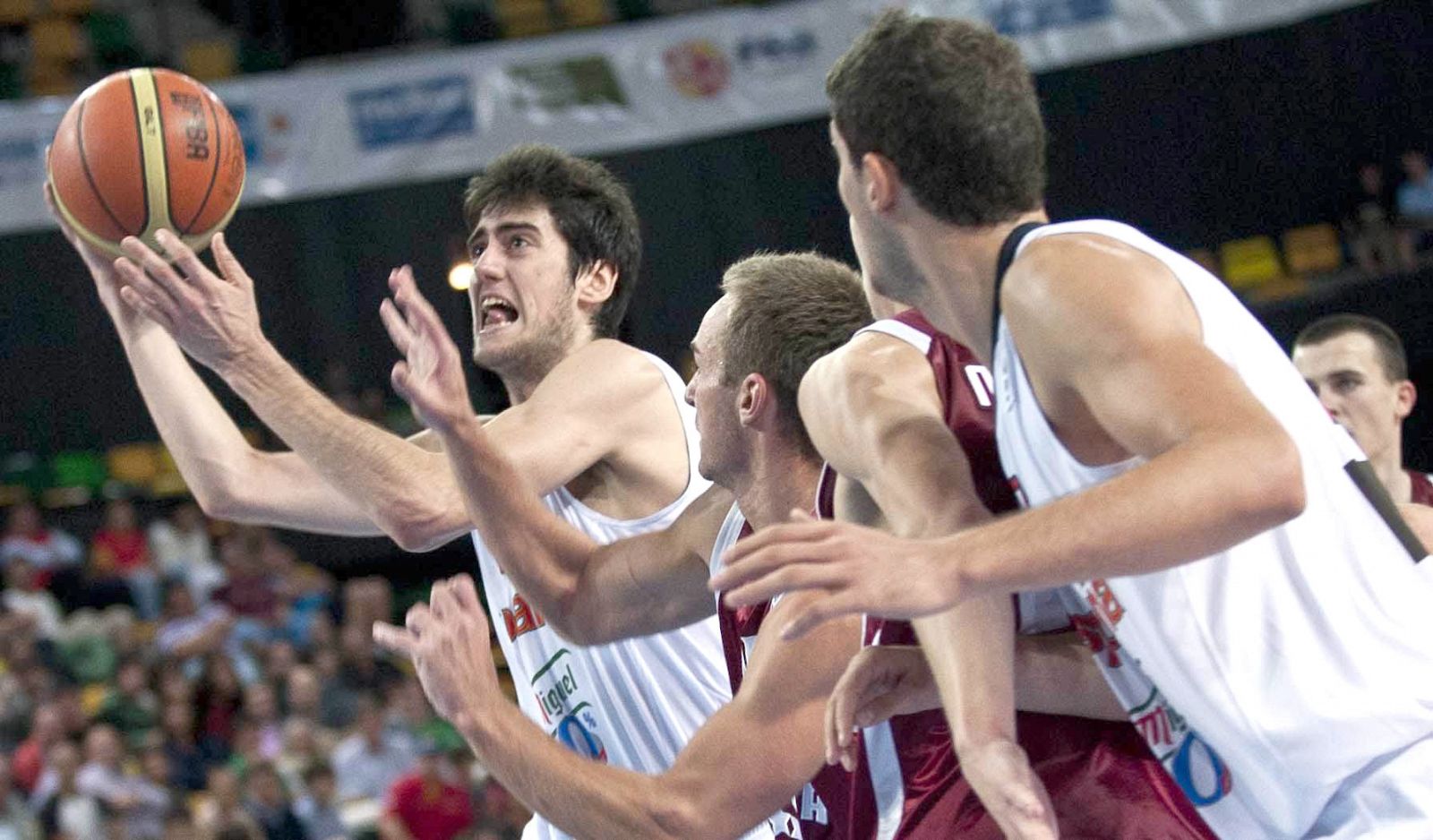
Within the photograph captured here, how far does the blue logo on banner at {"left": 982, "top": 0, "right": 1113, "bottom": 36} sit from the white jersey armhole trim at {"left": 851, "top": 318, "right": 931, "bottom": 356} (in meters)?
Result: 11.8

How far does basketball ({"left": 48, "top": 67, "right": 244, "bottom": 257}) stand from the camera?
4180mm

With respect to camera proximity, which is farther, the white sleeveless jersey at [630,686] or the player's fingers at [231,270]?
the white sleeveless jersey at [630,686]

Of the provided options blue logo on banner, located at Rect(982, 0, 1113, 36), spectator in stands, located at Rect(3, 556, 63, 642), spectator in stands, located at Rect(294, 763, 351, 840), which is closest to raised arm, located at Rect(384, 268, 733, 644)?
spectator in stands, located at Rect(294, 763, 351, 840)

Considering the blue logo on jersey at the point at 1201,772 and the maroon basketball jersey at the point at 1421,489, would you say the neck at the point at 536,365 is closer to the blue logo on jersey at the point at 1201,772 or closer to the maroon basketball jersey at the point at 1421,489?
the blue logo on jersey at the point at 1201,772

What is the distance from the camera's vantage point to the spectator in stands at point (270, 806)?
8836 mm

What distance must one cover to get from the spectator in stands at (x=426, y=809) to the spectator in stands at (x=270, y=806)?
0.47 m

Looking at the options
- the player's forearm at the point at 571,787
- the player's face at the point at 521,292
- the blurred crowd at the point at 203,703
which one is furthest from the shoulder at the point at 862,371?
the blurred crowd at the point at 203,703

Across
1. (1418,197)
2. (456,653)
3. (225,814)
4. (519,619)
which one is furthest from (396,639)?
(1418,197)

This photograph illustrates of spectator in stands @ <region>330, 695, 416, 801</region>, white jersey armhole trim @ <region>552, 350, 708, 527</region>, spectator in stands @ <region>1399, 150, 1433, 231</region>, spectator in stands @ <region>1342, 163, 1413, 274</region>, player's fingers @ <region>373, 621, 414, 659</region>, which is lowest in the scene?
spectator in stands @ <region>330, 695, 416, 801</region>

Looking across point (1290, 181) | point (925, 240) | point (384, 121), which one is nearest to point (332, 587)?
point (384, 121)

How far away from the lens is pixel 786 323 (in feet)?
10.2

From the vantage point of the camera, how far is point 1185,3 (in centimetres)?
1430

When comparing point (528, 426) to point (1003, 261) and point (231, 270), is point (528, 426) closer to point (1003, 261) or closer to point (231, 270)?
point (231, 270)

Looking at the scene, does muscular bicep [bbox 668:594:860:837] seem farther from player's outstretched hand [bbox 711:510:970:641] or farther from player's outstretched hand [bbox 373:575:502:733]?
player's outstretched hand [bbox 711:510:970:641]
